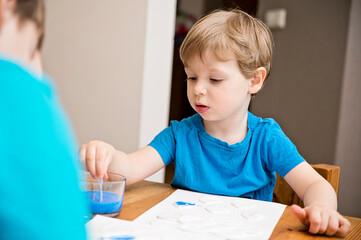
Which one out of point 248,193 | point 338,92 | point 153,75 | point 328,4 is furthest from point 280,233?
point 328,4

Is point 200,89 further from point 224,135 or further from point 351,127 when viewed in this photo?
point 351,127

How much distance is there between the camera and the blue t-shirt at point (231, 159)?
887 mm

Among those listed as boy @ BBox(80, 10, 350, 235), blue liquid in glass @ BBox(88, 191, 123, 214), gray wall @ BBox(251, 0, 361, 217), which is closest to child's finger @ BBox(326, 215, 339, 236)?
boy @ BBox(80, 10, 350, 235)

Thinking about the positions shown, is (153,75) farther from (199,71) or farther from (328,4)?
(328,4)

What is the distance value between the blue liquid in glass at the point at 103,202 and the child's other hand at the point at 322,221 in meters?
0.28

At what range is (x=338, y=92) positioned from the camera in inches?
92.7

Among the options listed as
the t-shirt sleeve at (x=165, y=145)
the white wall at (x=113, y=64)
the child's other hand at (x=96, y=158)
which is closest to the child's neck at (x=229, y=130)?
the t-shirt sleeve at (x=165, y=145)

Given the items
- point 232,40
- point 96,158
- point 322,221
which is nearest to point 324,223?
point 322,221

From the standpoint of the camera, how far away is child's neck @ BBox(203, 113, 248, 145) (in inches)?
38.4

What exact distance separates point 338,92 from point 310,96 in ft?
0.61

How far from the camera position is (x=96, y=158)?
2.25 ft

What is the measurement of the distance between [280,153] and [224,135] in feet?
0.52

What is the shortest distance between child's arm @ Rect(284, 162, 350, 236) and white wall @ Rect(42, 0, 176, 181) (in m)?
1.10

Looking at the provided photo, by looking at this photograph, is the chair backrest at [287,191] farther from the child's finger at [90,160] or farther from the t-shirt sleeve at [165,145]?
the child's finger at [90,160]
